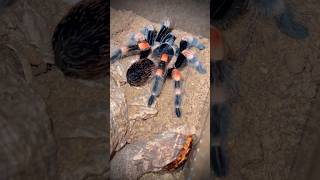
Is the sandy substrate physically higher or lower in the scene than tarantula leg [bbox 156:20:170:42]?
lower

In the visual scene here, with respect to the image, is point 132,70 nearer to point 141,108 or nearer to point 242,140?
point 141,108

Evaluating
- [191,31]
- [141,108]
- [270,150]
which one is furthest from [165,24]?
[270,150]

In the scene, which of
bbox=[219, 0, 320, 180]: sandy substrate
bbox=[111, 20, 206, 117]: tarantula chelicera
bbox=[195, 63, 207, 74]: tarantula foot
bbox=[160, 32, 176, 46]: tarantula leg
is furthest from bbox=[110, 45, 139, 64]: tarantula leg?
bbox=[219, 0, 320, 180]: sandy substrate

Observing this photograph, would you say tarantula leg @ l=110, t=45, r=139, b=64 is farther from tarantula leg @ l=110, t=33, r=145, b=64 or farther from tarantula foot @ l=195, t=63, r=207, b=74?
tarantula foot @ l=195, t=63, r=207, b=74

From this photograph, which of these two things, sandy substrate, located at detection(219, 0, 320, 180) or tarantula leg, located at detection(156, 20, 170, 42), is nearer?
sandy substrate, located at detection(219, 0, 320, 180)

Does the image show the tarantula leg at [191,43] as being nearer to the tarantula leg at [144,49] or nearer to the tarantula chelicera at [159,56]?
the tarantula chelicera at [159,56]

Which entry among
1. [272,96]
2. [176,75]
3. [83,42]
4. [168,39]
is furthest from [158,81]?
[272,96]

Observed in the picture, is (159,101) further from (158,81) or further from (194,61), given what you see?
(194,61)

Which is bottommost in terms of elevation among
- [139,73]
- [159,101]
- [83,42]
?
[159,101]

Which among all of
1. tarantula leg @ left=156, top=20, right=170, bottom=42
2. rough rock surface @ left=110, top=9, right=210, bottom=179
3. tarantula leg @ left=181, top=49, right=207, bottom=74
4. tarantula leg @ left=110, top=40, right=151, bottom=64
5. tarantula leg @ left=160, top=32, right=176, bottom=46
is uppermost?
tarantula leg @ left=156, top=20, right=170, bottom=42
